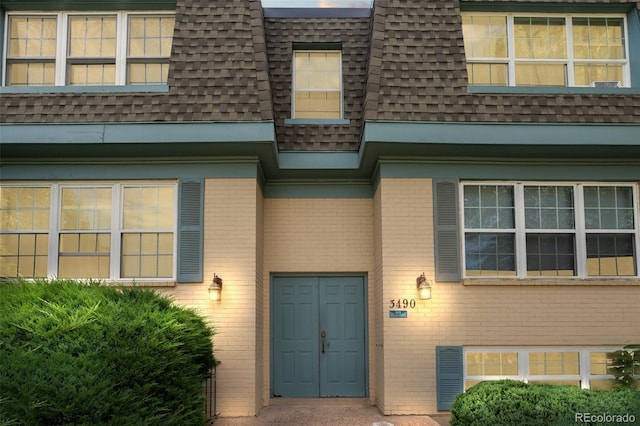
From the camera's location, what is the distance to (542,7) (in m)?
11.0

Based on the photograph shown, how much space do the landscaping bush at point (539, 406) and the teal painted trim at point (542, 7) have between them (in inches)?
254

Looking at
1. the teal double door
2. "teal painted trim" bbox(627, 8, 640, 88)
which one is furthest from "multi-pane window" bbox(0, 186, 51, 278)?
"teal painted trim" bbox(627, 8, 640, 88)

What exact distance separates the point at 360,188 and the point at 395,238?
1.56 m

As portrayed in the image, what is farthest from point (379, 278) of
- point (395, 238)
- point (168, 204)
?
point (168, 204)

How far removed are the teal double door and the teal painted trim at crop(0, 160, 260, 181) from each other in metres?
2.29

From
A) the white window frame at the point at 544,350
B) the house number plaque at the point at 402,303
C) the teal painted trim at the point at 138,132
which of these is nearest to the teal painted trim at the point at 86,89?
the teal painted trim at the point at 138,132

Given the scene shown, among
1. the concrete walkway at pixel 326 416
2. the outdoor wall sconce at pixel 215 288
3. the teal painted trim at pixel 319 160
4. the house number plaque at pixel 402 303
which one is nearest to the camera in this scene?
the concrete walkway at pixel 326 416

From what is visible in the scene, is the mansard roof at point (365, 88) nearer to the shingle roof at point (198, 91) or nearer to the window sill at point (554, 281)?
the shingle roof at point (198, 91)

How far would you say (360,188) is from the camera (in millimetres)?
11664

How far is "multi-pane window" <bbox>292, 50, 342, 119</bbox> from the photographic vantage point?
11820 millimetres

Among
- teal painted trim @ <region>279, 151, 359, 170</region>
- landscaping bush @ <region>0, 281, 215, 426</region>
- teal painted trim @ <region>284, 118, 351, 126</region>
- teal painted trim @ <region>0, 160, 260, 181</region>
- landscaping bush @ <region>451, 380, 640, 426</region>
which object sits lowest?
landscaping bush @ <region>451, 380, 640, 426</region>

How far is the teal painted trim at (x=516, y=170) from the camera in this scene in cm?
1063

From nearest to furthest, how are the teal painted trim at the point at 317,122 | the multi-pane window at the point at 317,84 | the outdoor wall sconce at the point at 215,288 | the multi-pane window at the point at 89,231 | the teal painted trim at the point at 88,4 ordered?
the outdoor wall sconce at the point at 215,288
the multi-pane window at the point at 89,231
the teal painted trim at the point at 88,4
the teal painted trim at the point at 317,122
the multi-pane window at the point at 317,84

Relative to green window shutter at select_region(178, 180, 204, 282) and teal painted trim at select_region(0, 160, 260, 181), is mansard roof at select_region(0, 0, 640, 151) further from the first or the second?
green window shutter at select_region(178, 180, 204, 282)
